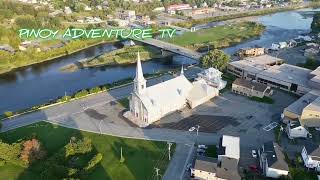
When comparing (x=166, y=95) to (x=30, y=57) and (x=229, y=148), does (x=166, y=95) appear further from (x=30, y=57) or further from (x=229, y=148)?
(x=30, y=57)

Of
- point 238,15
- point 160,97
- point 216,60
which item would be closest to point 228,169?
point 160,97

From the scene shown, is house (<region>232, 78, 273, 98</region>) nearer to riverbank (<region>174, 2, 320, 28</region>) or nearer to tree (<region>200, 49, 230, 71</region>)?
tree (<region>200, 49, 230, 71</region>)

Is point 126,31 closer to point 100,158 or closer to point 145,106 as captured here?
point 145,106

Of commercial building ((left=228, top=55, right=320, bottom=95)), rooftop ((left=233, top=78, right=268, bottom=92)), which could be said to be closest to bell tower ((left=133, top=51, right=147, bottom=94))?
rooftop ((left=233, top=78, right=268, bottom=92))

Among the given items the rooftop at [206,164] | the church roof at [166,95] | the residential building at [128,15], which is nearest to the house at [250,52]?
the church roof at [166,95]

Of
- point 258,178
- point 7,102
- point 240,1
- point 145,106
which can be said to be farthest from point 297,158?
point 240,1

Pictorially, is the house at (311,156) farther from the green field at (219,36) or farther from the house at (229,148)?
the green field at (219,36)
